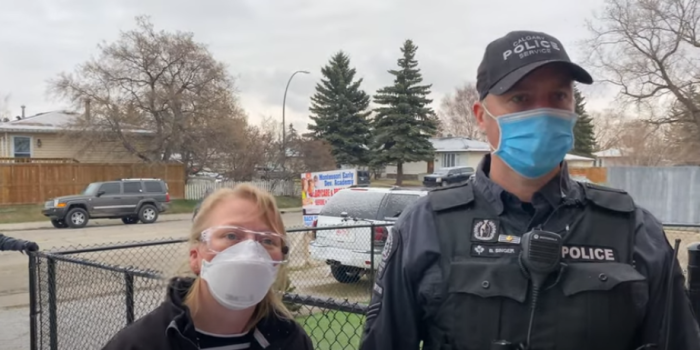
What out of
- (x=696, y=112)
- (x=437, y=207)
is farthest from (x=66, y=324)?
(x=696, y=112)

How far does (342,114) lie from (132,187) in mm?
26476

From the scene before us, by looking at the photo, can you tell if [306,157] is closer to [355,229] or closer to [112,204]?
[112,204]

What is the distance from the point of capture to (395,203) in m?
9.98

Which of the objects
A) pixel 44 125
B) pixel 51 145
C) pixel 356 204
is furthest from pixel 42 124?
pixel 356 204

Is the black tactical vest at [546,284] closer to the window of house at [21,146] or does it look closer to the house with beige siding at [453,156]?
the window of house at [21,146]

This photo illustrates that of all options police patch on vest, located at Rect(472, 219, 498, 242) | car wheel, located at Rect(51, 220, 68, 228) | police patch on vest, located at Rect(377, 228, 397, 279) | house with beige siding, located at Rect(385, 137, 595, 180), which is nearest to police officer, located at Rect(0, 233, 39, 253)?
police patch on vest, located at Rect(377, 228, 397, 279)

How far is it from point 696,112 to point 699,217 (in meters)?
10.9

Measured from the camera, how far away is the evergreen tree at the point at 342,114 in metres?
48.4

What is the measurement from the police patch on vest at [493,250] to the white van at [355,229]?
22.9ft

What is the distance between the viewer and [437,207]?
6.37ft

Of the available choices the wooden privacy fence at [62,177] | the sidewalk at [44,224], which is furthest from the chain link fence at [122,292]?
the wooden privacy fence at [62,177]

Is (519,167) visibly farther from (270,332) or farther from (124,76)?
(124,76)

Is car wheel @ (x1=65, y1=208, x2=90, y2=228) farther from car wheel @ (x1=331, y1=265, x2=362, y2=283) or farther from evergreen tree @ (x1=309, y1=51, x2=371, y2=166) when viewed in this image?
evergreen tree @ (x1=309, y1=51, x2=371, y2=166)

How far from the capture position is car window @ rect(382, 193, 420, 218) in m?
9.88
